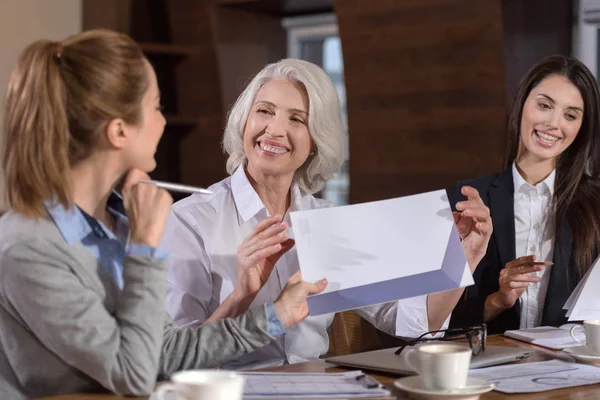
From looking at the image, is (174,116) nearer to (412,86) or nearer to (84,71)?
(412,86)

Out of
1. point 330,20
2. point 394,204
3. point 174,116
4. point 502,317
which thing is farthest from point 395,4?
point 394,204

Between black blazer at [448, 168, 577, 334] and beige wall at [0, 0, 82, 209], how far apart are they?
267cm

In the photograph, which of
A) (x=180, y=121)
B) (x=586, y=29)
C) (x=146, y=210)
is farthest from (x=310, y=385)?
(x=180, y=121)

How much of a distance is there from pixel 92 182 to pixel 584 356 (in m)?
1.08

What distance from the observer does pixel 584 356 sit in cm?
187

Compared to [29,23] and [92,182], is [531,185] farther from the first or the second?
[29,23]

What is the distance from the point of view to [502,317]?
2.53 m

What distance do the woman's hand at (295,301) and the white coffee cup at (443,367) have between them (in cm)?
34

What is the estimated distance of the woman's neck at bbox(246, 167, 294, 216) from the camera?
2.39m

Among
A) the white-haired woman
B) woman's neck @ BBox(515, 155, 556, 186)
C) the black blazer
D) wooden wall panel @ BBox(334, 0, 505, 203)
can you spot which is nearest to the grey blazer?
the white-haired woman

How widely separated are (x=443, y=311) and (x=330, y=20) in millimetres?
2700

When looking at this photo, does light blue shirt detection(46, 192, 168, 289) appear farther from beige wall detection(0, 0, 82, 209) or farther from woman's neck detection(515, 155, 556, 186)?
beige wall detection(0, 0, 82, 209)

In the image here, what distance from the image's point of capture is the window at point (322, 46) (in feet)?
15.5

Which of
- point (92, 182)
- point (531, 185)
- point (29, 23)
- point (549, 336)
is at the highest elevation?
point (29, 23)
